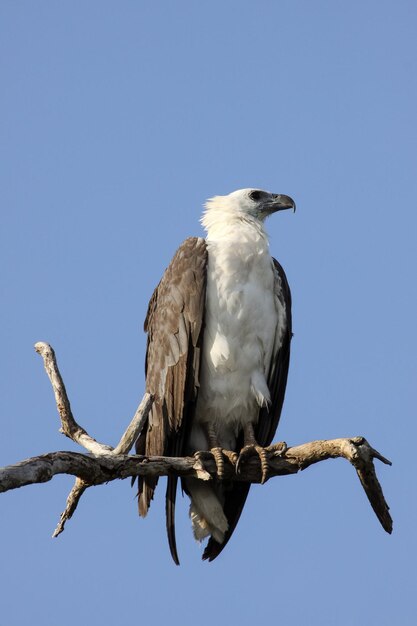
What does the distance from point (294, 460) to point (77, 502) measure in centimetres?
158

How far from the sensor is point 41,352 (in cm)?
736

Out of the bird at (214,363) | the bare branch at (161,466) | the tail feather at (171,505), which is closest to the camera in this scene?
the bare branch at (161,466)

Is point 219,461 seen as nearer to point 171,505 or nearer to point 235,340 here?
point 171,505

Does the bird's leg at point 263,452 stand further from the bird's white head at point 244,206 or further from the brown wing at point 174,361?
the bird's white head at point 244,206

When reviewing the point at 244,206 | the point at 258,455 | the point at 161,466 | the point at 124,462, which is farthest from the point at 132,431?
the point at 244,206

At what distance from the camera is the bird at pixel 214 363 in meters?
8.47

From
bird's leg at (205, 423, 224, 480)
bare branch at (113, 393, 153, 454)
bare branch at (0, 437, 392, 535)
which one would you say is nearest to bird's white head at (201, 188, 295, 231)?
bird's leg at (205, 423, 224, 480)

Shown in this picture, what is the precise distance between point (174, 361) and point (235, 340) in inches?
20.3

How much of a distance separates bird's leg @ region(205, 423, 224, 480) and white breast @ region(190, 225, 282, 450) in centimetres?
6

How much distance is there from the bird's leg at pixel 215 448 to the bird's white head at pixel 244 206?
1.82 metres

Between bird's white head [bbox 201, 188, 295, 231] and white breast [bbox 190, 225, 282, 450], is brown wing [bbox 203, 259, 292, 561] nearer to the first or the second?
white breast [bbox 190, 225, 282, 450]

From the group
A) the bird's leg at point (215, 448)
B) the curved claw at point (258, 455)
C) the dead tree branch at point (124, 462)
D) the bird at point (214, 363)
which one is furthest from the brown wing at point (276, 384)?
the dead tree branch at point (124, 462)

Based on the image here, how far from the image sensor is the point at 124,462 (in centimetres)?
670

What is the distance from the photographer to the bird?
27.8ft
